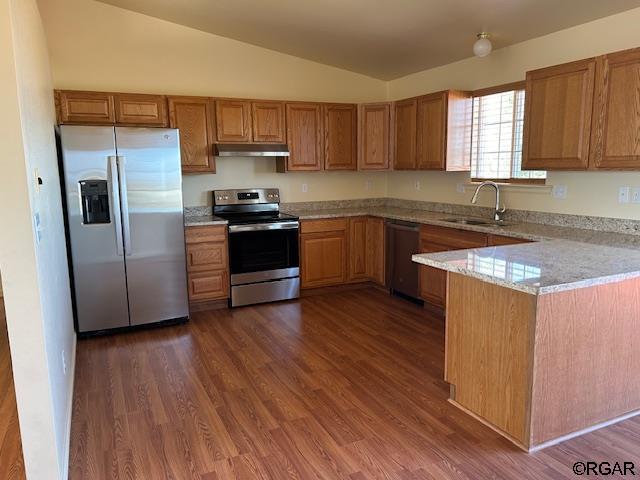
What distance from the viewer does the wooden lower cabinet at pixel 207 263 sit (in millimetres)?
4281

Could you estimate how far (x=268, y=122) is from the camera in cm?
472

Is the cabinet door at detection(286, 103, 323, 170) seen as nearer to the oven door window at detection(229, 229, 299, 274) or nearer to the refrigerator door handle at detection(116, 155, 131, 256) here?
the oven door window at detection(229, 229, 299, 274)

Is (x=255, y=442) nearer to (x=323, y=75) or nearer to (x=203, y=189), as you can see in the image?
(x=203, y=189)

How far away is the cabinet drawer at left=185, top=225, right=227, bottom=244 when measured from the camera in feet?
13.9

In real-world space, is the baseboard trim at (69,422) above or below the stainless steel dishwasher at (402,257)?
below

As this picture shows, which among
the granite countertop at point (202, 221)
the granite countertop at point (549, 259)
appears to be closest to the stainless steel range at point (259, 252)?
the granite countertop at point (202, 221)

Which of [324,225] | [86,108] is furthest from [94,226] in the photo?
[324,225]

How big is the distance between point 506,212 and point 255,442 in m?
2.99

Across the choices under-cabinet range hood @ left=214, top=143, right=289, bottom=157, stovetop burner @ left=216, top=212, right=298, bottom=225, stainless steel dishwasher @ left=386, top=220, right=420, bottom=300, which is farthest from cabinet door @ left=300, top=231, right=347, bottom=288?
under-cabinet range hood @ left=214, top=143, right=289, bottom=157

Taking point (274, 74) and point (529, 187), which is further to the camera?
point (274, 74)

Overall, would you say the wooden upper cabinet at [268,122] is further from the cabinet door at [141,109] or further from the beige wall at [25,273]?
the beige wall at [25,273]

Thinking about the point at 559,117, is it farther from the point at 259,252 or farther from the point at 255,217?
the point at 255,217

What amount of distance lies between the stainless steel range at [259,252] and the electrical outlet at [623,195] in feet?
8.96

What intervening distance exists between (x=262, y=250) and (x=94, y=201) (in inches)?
61.5
